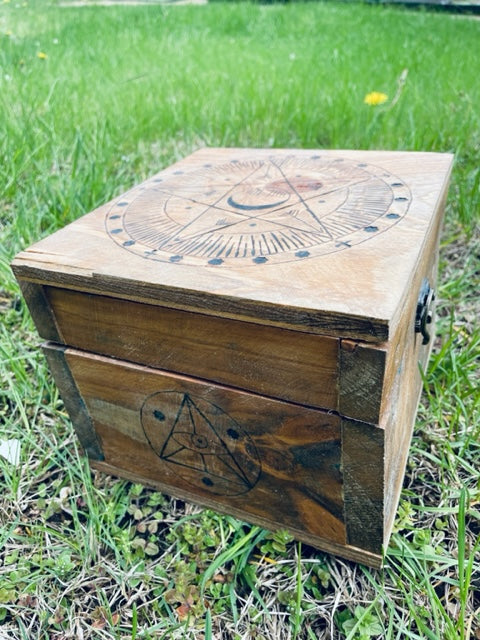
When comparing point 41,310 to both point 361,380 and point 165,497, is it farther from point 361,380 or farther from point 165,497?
point 361,380

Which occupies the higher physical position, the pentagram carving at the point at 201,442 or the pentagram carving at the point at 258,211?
the pentagram carving at the point at 258,211

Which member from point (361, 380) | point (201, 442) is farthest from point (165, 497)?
point (361, 380)

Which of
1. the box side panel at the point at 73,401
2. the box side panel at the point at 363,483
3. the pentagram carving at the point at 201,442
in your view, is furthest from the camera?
the box side panel at the point at 73,401

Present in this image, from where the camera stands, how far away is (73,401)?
1.18 m

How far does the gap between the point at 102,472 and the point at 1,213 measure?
102 cm

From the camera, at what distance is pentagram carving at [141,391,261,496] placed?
1005 millimetres

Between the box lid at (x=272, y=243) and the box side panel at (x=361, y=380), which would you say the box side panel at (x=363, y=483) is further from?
the box lid at (x=272, y=243)

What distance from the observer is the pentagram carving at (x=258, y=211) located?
0.95 meters

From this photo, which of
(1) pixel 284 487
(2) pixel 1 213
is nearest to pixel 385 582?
(1) pixel 284 487

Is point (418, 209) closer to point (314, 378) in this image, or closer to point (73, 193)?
point (314, 378)

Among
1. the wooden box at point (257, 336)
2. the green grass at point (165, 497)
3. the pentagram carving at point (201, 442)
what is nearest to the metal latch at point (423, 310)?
the wooden box at point (257, 336)

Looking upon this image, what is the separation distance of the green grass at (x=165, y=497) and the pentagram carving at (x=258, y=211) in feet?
1.60

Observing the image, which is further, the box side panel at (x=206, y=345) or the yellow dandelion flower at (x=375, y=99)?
the yellow dandelion flower at (x=375, y=99)

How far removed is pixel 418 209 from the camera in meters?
1.04
